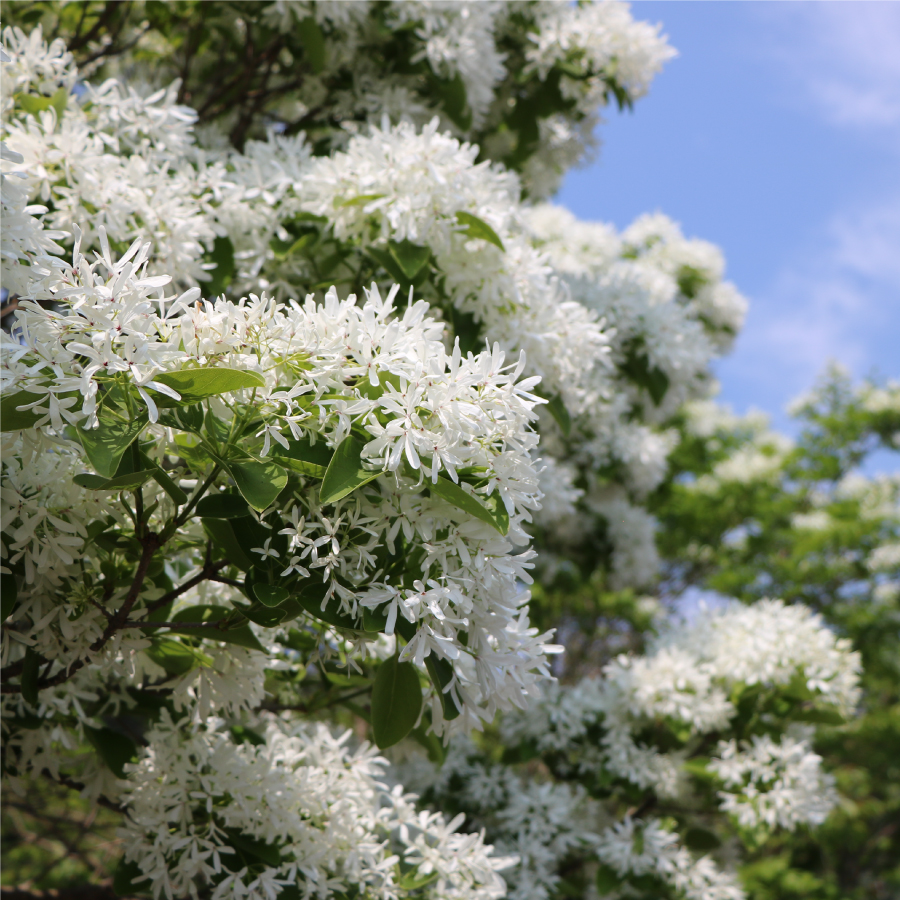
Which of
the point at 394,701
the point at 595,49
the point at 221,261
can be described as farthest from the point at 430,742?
the point at 595,49

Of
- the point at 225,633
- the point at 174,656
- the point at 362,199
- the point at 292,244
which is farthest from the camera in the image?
the point at 292,244

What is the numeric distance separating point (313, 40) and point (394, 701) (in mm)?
2961

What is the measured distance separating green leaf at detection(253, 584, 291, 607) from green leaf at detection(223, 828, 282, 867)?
1.22 meters

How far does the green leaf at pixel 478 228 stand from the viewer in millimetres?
2918

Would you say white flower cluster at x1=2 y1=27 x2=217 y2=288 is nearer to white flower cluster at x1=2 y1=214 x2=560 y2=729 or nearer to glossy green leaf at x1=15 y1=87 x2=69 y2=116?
glossy green leaf at x1=15 y1=87 x2=69 y2=116

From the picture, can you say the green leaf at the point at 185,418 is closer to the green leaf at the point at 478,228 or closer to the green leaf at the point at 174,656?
the green leaf at the point at 174,656

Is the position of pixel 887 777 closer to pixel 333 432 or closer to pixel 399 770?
pixel 399 770

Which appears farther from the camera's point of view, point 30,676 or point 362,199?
point 362,199

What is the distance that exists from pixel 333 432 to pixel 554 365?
1.55 meters

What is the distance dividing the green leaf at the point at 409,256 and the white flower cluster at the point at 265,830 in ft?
5.28

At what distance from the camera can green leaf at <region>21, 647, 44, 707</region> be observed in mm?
2275

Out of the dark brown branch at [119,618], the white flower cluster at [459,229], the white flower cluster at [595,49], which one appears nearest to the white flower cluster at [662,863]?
the white flower cluster at [459,229]

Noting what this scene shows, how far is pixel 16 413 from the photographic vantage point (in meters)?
1.76

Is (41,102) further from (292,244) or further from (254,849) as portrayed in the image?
(254,849)
